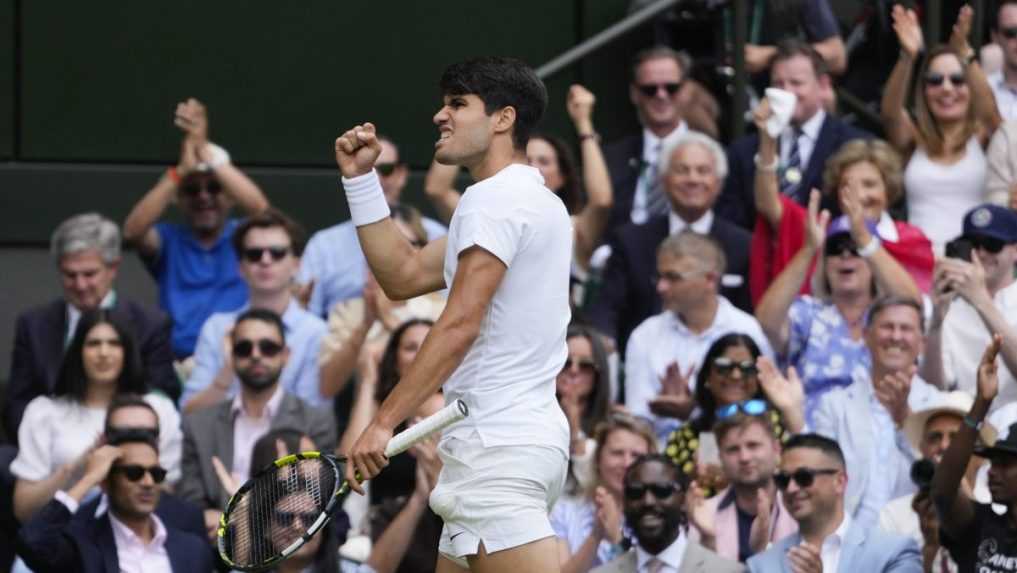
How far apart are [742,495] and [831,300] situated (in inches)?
58.7

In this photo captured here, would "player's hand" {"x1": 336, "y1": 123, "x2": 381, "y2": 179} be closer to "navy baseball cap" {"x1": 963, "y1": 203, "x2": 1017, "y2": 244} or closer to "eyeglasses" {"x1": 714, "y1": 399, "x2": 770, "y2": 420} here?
"eyeglasses" {"x1": 714, "y1": 399, "x2": 770, "y2": 420}

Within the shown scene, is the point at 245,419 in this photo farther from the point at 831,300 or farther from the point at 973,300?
the point at 973,300

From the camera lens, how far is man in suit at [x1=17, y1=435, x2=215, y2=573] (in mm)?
9188

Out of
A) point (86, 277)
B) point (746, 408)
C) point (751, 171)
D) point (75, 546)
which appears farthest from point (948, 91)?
point (75, 546)

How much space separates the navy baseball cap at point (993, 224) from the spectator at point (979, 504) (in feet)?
4.69

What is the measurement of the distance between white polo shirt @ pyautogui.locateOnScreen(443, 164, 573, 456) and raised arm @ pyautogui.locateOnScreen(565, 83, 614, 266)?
14.5 ft

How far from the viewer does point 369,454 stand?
636 cm

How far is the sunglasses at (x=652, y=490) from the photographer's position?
29.1ft

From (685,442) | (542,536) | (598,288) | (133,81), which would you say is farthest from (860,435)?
(133,81)

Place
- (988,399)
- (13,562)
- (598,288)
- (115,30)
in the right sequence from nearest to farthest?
1. (988,399)
2. (13,562)
3. (598,288)
4. (115,30)

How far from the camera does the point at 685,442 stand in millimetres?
9789

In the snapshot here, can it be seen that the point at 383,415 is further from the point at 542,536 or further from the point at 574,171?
the point at 574,171

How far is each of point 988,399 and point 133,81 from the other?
18.9 ft

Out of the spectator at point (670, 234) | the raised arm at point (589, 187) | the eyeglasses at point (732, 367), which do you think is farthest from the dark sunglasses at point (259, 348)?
the eyeglasses at point (732, 367)
